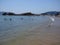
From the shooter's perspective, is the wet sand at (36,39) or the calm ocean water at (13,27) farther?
the calm ocean water at (13,27)

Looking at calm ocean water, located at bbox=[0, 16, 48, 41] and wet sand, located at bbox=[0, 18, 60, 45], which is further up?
wet sand, located at bbox=[0, 18, 60, 45]

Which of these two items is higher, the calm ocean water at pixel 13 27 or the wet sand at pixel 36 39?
the wet sand at pixel 36 39

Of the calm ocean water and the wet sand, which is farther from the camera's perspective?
the calm ocean water

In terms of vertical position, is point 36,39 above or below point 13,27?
above

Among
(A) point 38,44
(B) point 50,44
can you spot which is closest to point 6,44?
(A) point 38,44

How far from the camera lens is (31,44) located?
1191 centimetres

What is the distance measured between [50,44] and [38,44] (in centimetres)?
97

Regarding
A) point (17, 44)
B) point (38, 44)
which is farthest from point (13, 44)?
point (38, 44)

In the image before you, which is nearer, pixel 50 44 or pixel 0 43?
pixel 50 44

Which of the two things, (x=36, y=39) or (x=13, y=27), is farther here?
(x=13, y=27)

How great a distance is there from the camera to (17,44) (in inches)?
471

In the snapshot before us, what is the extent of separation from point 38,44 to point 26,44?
975mm

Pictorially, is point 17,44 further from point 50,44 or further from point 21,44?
point 50,44

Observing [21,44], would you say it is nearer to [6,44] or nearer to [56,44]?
[6,44]
